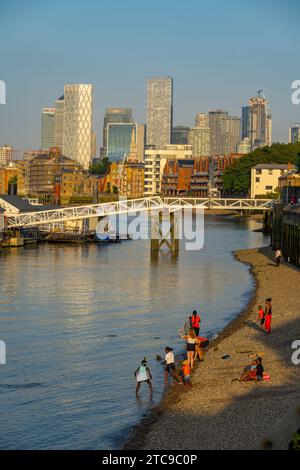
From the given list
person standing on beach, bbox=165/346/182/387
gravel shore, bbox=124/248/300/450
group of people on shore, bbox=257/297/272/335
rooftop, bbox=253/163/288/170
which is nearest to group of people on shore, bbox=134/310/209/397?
Result: person standing on beach, bbox=165/346/182/387

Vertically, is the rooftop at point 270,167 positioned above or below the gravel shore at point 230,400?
above

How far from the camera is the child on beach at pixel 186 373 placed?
26375mm

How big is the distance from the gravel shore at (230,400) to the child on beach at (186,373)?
213 millimetres

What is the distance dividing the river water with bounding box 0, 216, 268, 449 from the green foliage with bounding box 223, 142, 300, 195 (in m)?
102

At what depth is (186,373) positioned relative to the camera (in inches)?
1056

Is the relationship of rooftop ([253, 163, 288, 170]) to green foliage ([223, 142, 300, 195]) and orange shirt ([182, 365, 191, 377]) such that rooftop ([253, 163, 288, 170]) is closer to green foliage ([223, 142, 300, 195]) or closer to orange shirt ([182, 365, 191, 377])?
green foliage ([223, 142, 300, 195])

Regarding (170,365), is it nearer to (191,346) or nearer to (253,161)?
(191,346)

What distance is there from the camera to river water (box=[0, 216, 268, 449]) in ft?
77.6

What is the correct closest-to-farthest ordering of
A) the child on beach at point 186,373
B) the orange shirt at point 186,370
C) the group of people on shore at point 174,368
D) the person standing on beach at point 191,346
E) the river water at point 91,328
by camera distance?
the river water at point 91,328 < the group of people on shore at point 174,368 < the child on beach at point 186,373 < the orange shirt at point 186,370 < the person standing on beach at point 191,346

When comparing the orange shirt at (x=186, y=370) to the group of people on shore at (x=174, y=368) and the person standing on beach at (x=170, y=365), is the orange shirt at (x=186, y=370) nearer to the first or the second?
the group of people on shore at (x=174, y=368)

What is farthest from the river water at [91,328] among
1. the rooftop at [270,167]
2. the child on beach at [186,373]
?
the rooftop at [270,167]

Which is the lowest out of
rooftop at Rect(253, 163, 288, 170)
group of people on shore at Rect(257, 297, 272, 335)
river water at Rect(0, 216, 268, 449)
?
river water at Rect(0, 216, 268, 449)

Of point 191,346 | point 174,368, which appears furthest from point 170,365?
point 191,346

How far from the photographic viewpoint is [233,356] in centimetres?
2967
